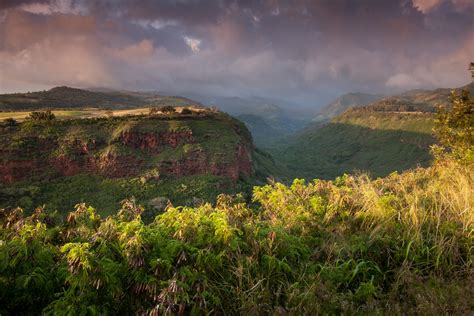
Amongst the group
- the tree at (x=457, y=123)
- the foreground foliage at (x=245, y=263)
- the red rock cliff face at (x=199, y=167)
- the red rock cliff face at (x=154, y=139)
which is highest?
the tree at (x=457, y=123)

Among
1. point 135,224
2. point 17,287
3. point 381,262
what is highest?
point 135,224

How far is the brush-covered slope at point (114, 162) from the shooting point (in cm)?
5959

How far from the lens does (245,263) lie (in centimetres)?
495

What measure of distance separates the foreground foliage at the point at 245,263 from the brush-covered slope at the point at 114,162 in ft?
164

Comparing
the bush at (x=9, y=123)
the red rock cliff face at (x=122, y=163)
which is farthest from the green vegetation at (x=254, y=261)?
the bush at (x=9, y=123)

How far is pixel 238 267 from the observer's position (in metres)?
4.93

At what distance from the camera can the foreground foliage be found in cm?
414

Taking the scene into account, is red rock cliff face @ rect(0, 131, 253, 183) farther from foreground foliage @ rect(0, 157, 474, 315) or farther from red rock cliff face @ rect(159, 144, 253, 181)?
foreground foliage @ rect(0, 157, 474, 315)

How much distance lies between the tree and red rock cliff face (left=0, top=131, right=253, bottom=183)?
59.4 m

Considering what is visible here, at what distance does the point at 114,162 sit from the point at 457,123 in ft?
209

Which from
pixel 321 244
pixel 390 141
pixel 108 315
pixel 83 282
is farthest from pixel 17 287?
pixel 390 141

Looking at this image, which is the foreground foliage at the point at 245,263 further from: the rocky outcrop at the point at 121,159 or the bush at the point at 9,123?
the bush at the point at 9,123

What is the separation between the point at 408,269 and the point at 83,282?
180 inches

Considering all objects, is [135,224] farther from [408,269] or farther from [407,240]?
[407,240]
